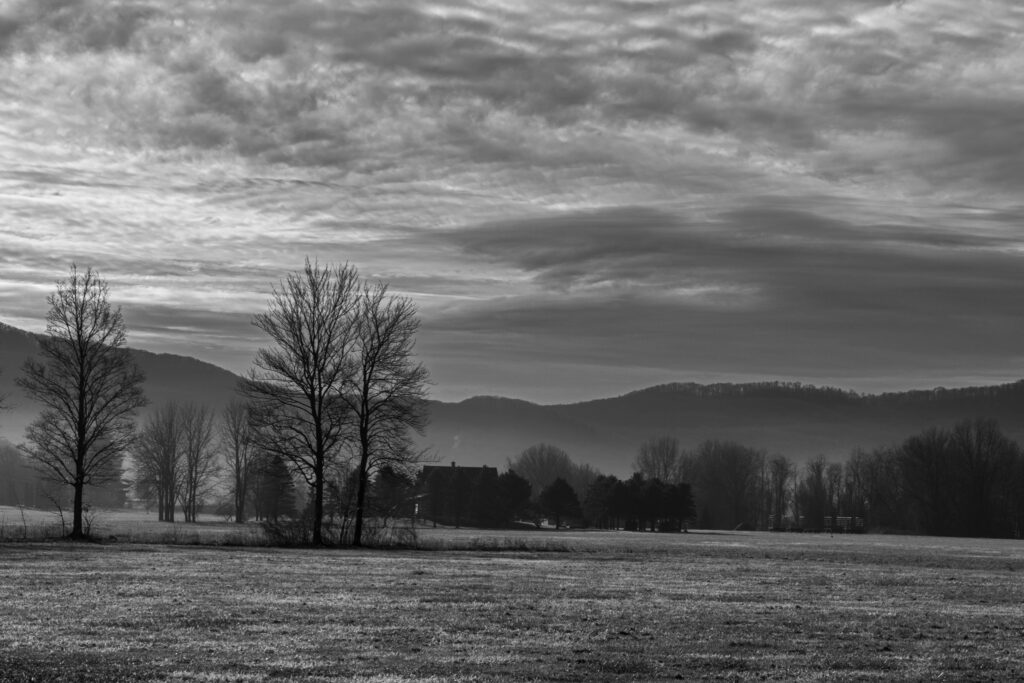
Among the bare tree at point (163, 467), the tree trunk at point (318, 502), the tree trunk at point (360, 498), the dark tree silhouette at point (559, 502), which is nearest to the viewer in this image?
the tree trunk at point (318, 502)

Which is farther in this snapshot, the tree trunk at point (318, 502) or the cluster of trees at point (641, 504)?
the cluster of trees at point (641, 504)

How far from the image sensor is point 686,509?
155750mm

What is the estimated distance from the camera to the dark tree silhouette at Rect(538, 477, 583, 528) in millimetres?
155500

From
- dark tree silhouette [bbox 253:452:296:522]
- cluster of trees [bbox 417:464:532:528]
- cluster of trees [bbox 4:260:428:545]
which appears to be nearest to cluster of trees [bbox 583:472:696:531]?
cluster of trees [bbox 417:464:532:528]

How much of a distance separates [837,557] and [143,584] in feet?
144

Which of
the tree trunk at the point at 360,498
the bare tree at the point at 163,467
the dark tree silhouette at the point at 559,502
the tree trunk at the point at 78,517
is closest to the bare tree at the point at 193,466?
the bare tree at the point at 163,467

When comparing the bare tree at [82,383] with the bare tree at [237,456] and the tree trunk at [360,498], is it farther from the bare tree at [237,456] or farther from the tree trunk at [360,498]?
the bare tree at [237,456]

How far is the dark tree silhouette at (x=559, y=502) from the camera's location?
155500 mm

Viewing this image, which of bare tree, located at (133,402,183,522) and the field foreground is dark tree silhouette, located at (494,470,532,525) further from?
the field foreground

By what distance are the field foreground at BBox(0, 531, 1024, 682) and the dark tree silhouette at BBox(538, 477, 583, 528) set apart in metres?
113

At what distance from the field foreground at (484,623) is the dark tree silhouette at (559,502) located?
11267 centimetres

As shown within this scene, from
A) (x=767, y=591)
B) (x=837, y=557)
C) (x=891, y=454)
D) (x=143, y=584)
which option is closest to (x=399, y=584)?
(x=143, y=584)

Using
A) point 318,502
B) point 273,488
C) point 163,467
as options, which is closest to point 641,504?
point 273,488

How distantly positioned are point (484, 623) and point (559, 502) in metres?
133
